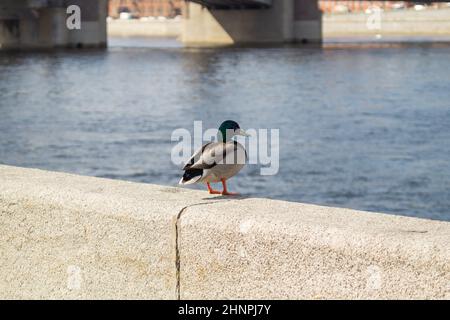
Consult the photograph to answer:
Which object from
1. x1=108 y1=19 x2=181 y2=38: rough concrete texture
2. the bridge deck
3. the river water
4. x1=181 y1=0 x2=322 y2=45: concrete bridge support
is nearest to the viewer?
the river water

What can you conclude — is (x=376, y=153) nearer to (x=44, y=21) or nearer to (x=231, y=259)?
(x=231, y=259)

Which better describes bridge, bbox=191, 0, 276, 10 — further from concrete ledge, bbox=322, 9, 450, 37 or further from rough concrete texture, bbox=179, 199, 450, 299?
rough concrete texture, bbox=179, 199, 450, 299

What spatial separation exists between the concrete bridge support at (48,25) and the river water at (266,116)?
10.1 metres

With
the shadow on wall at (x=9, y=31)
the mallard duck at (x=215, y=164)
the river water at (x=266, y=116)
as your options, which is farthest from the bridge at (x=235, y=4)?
the mallard duck at (x=215, y=164)

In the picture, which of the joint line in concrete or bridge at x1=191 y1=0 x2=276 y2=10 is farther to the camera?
bridge at x1=191 y1=0 x2=276 y2=10

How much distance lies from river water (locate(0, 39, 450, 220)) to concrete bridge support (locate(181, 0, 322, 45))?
22.9m

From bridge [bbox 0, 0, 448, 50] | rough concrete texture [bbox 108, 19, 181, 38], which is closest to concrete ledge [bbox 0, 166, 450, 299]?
bridge [bbox 0, 0, 448, 50]

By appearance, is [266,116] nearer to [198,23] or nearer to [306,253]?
[306,253]

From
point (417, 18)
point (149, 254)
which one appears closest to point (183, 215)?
point (149, 254)

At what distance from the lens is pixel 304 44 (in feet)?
366

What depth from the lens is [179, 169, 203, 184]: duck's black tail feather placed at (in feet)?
16.9

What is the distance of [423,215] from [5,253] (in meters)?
19.6

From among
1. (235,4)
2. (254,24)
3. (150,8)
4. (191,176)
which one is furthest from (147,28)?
(191,176)

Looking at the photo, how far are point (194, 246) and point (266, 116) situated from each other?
138 ft
